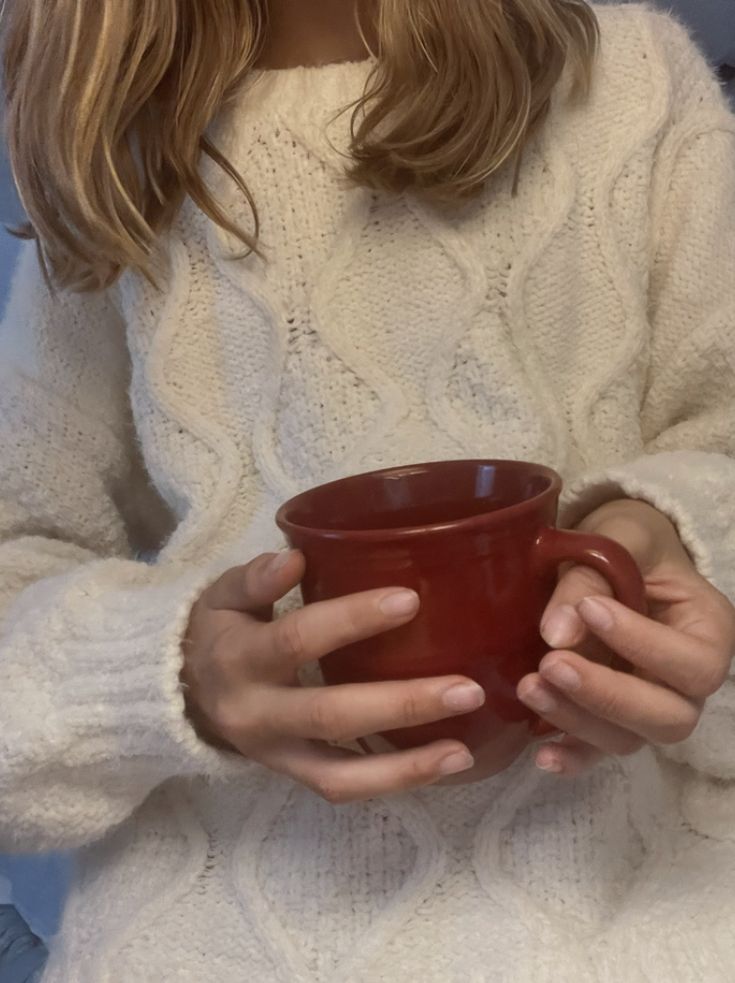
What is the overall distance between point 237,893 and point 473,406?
12.8 inches

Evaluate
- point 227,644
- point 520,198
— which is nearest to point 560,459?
point 520,198

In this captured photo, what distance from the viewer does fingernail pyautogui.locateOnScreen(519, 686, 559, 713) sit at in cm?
41

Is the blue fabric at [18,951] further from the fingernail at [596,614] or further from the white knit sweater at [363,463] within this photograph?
the fingernail at [596,614]

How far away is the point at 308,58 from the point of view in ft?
2.23

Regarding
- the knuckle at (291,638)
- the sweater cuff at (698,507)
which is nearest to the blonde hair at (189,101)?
the sweater cuff at (698,507)

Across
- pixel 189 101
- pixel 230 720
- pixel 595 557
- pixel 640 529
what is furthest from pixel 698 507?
pixel 189 101

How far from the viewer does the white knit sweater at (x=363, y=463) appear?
1.78 feet

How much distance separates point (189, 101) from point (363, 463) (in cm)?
26

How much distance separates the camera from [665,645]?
43 centimetres

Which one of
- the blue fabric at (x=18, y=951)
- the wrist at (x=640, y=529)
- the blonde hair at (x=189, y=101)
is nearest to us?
the wrist at (x=640, y=529)

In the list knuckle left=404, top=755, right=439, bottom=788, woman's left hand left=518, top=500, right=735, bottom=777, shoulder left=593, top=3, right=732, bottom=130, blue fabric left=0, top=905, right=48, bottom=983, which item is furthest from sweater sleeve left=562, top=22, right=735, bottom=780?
blue fabric left=0, top=905, right=48, bottom=983

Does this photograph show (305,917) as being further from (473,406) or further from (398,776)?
(473,406)

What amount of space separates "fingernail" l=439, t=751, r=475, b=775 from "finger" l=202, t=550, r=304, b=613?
0.10 meters

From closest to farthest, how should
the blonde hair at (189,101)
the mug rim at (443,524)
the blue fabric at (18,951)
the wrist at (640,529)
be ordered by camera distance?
the mug rim at (443,524) → the wrist at (640,529) → the blonde hair at (189,101) → the blue fabric at (18,951)
